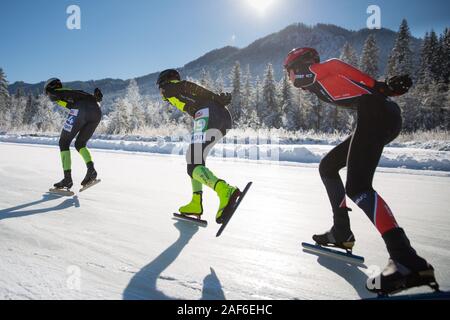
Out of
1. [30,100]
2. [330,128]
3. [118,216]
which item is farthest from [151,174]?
[30,100]

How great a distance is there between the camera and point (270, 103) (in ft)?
198

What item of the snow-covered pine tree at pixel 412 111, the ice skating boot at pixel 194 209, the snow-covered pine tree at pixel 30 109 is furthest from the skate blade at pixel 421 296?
the snow-covered pine tree at pixel 30 109

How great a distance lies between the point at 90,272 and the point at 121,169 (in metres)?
6.08

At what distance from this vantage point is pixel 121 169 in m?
8.12

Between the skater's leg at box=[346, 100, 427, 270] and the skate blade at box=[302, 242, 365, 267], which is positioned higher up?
the skater's leg at box=[346, 100, 427, 270]

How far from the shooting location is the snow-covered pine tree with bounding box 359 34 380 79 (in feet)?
154

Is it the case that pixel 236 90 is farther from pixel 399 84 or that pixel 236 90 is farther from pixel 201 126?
pixel 399 84

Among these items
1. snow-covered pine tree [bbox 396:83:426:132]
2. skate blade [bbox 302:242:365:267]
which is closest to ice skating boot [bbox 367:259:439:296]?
skate blade [bbox 302:242:365:267]

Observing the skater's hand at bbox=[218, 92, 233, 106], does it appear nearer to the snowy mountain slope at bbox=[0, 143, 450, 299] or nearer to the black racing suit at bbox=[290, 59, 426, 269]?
the black racing suit at bbox=[290, 59, 426, 269]

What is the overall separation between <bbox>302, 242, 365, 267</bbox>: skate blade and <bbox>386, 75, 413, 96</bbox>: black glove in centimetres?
133

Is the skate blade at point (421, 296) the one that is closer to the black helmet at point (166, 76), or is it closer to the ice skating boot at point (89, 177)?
the black helmet at point (166, 76)

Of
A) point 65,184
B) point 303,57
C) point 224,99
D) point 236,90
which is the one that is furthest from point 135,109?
point 303,57

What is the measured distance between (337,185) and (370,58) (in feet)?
166

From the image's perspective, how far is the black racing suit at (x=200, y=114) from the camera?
365 cm
